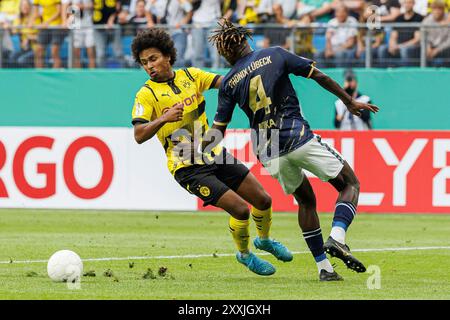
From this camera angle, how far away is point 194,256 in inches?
512

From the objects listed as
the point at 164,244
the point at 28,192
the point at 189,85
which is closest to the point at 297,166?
the point at 189,85

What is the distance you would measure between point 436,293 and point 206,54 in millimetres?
12020

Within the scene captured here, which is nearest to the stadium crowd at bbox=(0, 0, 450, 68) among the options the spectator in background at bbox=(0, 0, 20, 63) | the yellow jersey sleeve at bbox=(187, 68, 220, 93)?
the spectator in background at bbox=(0, 0, 20, 63)

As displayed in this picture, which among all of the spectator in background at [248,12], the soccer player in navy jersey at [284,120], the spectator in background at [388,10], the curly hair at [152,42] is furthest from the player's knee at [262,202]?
the spectator in background at [248,12]

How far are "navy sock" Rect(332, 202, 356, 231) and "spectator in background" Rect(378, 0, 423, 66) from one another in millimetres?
10746

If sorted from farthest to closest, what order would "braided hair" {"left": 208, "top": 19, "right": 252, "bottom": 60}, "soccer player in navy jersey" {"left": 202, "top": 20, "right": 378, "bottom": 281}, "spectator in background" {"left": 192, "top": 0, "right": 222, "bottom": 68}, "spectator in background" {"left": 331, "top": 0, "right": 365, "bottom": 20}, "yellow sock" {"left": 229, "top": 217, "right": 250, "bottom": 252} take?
"spectator in background" {"left": 331, "top": 0, "right": 365, "bottom": 20}
"spectator in background" {"left": 192, "top": 0, "right": 222, "bottom": 68}
"yellow sock" {"left": 229, "top": 217, "right": 250, "bottom": 252}
"braided hair" {"left": 208, "top": 19, "right": 252, "bottom": 60}
"soccer player in navy jersey" {"left": 202, "top": 20, "right": 378, "bottom": 281}

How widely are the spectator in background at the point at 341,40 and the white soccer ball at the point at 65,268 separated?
11.2m

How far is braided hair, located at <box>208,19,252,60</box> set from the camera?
1041cm

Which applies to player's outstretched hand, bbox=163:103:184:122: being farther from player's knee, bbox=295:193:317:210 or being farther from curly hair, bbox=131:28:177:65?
player's knee, bbox=295:193:317:210

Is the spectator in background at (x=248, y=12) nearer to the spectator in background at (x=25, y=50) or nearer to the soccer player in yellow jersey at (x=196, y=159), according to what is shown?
the spectator in background at (x=25, y=50)

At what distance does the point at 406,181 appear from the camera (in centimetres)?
1812

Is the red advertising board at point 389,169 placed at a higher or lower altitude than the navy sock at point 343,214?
lower

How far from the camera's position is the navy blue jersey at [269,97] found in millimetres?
10312
